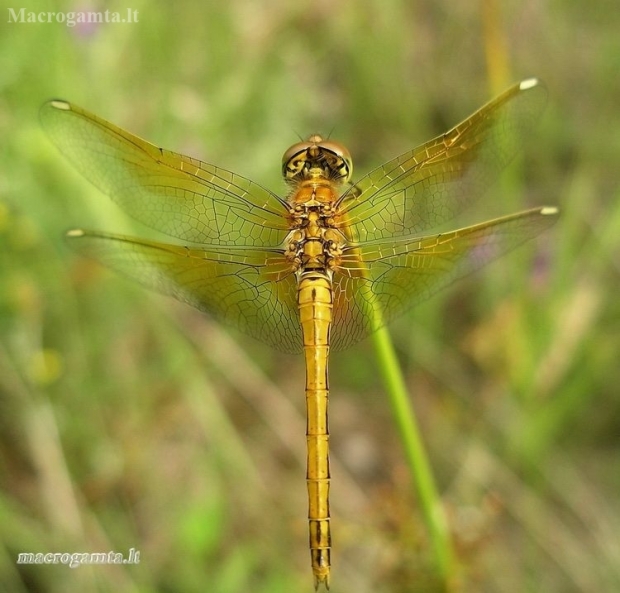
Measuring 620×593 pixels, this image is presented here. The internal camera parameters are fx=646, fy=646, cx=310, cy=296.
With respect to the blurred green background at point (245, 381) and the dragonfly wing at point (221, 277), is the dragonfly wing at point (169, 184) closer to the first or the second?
the dragonfly wing at point (221, 277)

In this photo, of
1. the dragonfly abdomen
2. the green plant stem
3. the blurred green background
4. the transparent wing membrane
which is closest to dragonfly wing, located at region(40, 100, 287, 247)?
the transparent wing membrane

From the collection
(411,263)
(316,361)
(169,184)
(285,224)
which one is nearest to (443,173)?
(411,263)

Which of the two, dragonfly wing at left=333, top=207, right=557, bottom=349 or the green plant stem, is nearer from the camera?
the green plant stem

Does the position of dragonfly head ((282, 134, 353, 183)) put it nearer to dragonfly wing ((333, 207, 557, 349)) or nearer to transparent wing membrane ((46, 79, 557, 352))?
transparent wing membrane ((46, 79, 557, 352))

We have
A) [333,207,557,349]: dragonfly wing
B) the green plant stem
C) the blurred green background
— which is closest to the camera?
the green plant stem

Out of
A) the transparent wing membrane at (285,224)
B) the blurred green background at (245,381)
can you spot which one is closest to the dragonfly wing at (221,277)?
the transparent wing membrane at (285,224)

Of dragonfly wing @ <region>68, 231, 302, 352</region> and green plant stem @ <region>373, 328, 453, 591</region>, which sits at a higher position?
dragonfly wing @ <region>68, 231, 302, 352</region>

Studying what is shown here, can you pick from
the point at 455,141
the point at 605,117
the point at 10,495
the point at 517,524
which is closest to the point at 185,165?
the point at 455,141
